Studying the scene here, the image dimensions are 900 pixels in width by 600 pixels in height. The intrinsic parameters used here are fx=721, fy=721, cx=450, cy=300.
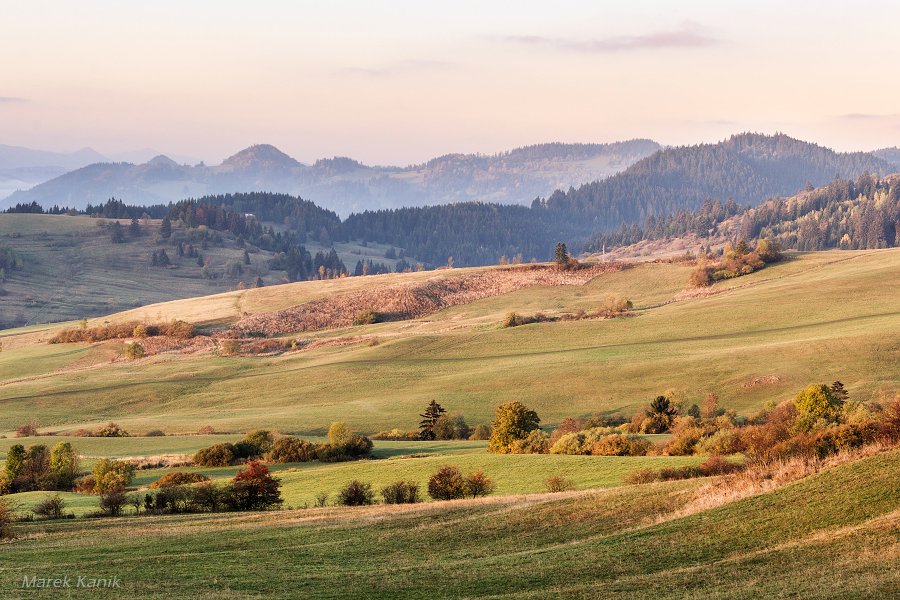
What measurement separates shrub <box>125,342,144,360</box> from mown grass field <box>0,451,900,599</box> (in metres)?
96.8

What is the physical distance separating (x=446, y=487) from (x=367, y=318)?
101 meters

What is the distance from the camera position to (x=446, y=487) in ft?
130

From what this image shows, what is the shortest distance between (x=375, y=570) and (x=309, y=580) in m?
2.15

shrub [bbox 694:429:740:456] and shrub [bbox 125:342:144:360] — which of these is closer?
shrub [bbox 694:429:740:456]

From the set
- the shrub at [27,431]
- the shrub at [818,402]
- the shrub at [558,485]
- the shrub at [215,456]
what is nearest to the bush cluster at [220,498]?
the shrub at [558,485]

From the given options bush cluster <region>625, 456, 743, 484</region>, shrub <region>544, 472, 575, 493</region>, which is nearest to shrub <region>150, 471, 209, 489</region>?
shrub <region>544, 472, 575, 493</region>

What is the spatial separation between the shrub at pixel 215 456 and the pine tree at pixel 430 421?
18.6m

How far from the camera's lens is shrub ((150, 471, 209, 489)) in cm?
4997

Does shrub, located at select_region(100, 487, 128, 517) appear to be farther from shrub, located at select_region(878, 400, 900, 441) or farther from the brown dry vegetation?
the brown dry vegetation

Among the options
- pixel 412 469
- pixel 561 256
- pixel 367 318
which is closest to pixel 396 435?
pixel 412 469

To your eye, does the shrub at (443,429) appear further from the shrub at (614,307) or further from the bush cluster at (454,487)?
the shrub at (614,307)

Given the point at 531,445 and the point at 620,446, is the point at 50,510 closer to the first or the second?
the point at 531,445

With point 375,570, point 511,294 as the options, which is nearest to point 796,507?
point 375,570

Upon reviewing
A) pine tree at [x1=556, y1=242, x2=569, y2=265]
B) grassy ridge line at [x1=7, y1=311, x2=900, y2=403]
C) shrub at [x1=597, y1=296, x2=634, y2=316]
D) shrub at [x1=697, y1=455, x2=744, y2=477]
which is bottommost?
grassy ridge line at [x1=7, y1=311, x2=900, y2=403]
